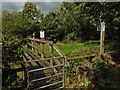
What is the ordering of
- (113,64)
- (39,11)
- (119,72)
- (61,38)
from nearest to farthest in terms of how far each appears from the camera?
(119,72)
(113,64)
(61,38)
(39,11)

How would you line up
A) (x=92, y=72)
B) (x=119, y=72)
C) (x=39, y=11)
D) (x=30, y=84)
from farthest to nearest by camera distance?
(x=39, y=11) < (x=119, y=72) < (x=92, y=72) < (x=30, y=84)

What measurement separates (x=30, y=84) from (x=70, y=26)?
82.2 feet

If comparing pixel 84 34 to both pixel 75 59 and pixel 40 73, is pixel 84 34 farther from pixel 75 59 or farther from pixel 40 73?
pixel 40 73

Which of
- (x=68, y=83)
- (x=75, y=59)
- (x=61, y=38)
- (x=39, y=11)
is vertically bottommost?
(x=68, y=83)

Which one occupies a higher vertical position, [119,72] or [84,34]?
[84,34]

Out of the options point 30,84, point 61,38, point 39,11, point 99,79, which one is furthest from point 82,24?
point 30,84

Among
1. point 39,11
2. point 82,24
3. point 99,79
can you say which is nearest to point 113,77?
point 99,79

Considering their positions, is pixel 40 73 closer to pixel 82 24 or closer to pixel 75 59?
pixel 75 59

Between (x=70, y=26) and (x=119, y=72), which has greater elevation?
(x=70, y=26)

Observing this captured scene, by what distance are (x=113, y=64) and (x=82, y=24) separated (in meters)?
19.8

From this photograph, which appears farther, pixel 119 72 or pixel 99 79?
pixel 119 72

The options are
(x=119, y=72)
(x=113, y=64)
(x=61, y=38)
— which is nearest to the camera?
(x=119, y=72)

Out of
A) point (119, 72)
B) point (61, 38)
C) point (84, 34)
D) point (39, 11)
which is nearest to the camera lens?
point (119, 72)

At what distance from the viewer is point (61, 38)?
3584 centimetres
